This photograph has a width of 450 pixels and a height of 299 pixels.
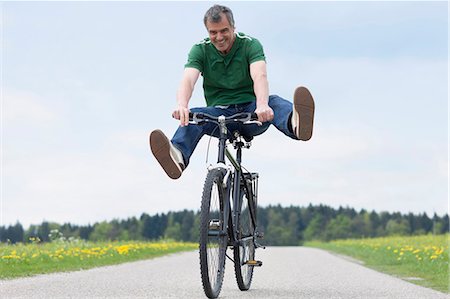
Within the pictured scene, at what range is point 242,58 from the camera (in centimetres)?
659

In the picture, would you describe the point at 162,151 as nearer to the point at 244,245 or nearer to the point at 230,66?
the point at 230,66

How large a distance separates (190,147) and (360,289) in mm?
2524

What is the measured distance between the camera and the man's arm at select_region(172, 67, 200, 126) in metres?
6.12

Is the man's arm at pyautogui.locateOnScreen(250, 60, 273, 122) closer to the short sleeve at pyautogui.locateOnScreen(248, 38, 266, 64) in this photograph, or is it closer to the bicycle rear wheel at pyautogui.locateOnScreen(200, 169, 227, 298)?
the short sleeve at pyautogui.locateOnScreen(248, 38, 266, 64)

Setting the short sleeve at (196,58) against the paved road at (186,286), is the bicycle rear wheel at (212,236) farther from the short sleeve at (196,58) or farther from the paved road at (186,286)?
the short sleeve at (196,58)

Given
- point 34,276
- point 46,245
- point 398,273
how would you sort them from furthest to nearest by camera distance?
point 46,245 < point 398,273 < point 34,276

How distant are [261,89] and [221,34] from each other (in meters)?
0.57

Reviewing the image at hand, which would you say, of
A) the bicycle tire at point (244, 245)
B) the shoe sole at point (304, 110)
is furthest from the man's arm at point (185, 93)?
the bicycle tire at point (244, 245)

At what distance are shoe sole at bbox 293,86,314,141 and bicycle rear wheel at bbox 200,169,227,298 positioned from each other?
2.54 feet

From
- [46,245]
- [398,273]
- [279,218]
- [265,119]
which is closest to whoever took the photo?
[265,119]

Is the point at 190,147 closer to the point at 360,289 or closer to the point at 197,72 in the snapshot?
the point at 197,72

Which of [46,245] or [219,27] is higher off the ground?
[219,27]

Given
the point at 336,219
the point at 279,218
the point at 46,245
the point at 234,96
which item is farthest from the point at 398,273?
the point at 336,219

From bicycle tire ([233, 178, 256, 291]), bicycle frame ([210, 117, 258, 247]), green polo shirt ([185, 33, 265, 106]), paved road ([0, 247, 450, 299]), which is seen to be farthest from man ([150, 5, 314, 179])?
paved road ([0, 247, 450, 299])
